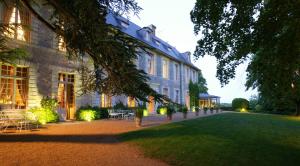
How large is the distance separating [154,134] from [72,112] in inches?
296

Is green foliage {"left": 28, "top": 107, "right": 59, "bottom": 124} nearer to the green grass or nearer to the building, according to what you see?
the building

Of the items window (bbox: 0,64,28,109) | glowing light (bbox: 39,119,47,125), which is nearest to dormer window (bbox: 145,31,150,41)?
window (bbox: 0,64,28,109)

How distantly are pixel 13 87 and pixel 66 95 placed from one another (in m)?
3.61

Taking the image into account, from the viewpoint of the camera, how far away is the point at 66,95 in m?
15.7

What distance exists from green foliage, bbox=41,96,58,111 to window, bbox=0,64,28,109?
85 centimetres

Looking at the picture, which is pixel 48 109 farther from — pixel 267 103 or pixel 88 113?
pixel 267 103

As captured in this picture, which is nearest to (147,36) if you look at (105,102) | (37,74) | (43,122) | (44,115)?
(105,102)

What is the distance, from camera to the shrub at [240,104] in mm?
41438

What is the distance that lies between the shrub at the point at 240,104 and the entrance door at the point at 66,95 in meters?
30.5

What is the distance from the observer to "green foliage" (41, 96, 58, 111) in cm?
1356

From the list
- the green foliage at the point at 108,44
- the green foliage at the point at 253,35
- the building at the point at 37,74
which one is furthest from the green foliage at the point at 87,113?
the green foliage at the point at 108,44

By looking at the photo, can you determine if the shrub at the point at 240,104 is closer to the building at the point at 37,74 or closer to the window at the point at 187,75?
the window at the point at 187,75

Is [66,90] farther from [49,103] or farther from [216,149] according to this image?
[216,149]

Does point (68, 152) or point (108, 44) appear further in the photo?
point (68, 152)
